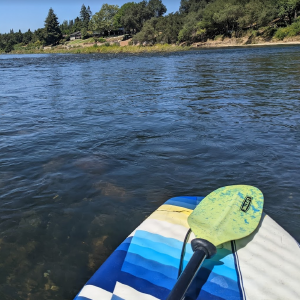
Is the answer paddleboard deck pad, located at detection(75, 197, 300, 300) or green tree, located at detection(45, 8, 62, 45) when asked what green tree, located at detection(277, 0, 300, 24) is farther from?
green tree, located at detection(45, 8, 62, 45)

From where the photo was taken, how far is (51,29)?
102m

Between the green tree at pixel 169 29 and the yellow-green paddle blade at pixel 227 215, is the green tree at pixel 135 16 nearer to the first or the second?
the green tree at pixel 169 29

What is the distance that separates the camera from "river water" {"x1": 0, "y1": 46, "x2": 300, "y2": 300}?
9.04ft

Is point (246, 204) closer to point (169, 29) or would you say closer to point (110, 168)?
point (110, 168)

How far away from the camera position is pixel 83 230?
3.07m

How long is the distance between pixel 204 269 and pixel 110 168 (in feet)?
9.08

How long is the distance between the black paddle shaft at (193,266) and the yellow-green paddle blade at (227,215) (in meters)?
0.09

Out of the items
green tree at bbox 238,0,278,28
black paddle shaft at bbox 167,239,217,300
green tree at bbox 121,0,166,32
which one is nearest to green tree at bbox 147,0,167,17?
green tree at bbox 121,0,166,32

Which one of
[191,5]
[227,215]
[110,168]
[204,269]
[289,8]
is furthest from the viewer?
[191,5]

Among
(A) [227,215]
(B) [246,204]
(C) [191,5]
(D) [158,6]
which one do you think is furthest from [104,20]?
(A) [227,215]

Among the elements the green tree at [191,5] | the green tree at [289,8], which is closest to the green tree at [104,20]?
the green tree at [191,5]

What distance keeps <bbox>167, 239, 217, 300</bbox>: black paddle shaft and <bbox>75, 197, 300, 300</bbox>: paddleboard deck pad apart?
3.8 inches

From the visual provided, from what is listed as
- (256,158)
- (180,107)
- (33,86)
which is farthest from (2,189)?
(33,86)

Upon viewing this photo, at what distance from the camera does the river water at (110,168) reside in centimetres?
275
